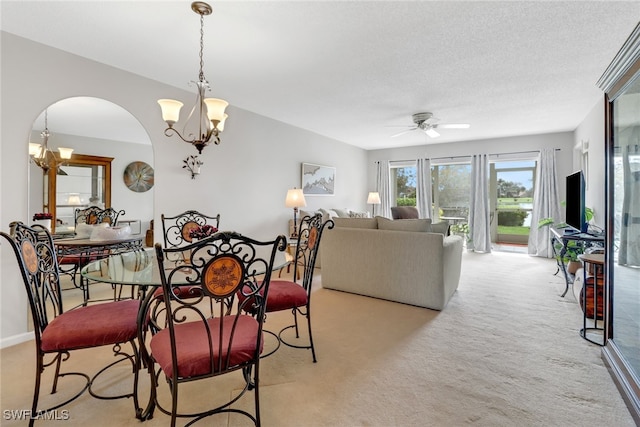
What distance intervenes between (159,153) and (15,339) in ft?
6.72

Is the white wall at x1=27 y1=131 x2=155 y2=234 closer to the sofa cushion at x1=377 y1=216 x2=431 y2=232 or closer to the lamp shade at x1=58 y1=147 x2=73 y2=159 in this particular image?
the lamp shade at x1=58 y1=147 x2=73 y2=159

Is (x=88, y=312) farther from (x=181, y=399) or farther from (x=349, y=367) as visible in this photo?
(x=349, y=367)

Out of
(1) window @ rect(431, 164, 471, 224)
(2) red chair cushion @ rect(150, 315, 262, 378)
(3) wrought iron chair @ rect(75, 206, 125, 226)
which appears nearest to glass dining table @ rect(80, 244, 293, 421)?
(2) red chair cushion @ rect(150, 315, 262, 378)

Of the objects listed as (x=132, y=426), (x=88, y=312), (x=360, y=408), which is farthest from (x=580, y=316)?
(x=88, y=312)

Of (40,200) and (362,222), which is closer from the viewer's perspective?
(40,200)

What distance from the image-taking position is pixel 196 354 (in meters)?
1.32

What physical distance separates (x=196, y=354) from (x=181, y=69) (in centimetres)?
289

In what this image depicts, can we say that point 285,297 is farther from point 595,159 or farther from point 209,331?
point 595,159

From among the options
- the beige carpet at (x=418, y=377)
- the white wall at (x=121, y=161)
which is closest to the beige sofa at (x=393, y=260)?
the beige carpet at (x=418, y=377)

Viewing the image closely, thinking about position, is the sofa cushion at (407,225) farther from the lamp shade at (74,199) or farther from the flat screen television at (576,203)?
the lamp shade at (74,199)

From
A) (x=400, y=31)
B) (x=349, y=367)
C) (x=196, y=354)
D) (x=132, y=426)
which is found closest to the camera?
(x=196, y=354)

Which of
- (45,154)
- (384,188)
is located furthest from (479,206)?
(45,154)

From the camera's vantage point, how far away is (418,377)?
1.98 m

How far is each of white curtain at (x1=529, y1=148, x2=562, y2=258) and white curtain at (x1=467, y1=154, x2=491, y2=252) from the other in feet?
2.79
